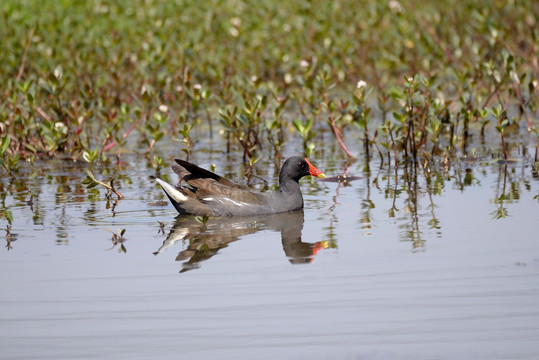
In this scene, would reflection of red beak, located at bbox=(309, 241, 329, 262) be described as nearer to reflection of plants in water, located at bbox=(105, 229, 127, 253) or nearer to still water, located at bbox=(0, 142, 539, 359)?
still water, located at bbox=(0, 142, 539, 359)

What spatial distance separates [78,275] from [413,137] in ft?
19.1

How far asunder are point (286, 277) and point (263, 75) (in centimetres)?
1089

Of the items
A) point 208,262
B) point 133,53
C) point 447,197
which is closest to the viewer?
point 208,262

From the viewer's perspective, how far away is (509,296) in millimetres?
6367

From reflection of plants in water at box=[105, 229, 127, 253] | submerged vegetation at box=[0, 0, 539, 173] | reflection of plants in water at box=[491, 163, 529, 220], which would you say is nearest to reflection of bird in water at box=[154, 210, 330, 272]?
reflection of plants in water at box=[105, 229, 127, 253]

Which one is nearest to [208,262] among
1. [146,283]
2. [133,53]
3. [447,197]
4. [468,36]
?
[146,283]

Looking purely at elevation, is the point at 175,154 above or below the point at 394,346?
above

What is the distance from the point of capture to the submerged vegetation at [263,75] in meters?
12.8

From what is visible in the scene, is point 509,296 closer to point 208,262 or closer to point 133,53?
point 208,262

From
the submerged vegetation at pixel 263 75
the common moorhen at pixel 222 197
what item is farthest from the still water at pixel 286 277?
the submerged vegetation at pixel 263 75

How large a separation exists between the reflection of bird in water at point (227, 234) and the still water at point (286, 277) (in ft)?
0.06

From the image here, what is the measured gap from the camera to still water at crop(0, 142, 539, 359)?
18.7 ft

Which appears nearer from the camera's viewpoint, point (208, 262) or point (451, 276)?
point (451, 276)

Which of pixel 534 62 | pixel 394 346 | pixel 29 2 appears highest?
pixel 29 2
